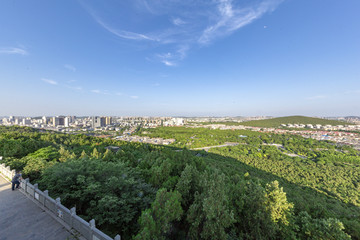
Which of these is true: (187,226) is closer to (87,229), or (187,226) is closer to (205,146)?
(87,229)

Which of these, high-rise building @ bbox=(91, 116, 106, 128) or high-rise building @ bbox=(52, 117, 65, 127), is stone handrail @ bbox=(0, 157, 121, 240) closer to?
high-rise building @ bbox=(91, 116, 106, 128)

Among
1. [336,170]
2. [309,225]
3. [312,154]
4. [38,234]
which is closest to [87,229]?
[38,234]

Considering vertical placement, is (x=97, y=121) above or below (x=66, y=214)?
below

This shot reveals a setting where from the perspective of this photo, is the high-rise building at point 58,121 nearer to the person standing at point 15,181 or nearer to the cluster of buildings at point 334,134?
the person standing at point 15,181

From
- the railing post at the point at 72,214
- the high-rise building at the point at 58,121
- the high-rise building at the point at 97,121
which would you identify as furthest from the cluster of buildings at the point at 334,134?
the high-rise building at the point at 58,121

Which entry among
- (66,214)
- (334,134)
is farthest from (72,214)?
(334,134)

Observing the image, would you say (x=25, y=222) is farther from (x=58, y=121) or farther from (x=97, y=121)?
(x=58, y=121)

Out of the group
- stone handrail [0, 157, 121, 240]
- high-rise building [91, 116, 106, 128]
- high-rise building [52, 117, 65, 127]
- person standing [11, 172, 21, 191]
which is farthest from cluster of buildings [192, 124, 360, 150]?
high-rise building [52, 117, 65, 127]
